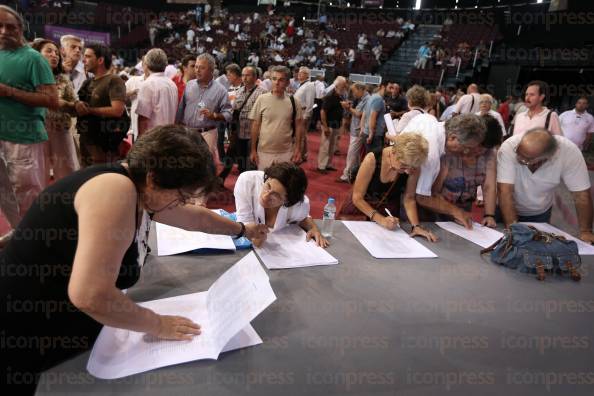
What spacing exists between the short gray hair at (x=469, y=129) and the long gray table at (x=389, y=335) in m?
0.68

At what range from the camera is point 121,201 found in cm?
79

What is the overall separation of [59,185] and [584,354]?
1.39 m

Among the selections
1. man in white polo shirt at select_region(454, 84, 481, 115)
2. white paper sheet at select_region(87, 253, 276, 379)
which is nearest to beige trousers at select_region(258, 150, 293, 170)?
white paper sheet at select_region(87, 253, 276, 379)

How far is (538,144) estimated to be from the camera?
Answer: 6.13ft

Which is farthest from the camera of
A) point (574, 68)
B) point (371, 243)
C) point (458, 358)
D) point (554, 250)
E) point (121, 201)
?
point (574, 68)

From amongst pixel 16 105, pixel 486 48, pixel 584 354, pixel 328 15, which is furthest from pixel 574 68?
pixel 328 15

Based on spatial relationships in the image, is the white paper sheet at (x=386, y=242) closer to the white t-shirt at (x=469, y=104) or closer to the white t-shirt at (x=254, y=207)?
the white t-shirt at (x=254, y=207)

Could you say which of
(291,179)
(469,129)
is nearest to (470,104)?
(469,129)

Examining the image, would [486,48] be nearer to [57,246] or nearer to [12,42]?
[12,42]

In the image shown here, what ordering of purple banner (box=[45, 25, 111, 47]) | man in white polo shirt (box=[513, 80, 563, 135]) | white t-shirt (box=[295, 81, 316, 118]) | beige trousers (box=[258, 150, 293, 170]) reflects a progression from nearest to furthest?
1. man in white polo shirt (box=[513, 80, 563, 135])
2. beige trousers (box=[258, 150, 293, 170])
3. white t-shirt (box=[295, 81, 316, 118])
4. purple banner (box=[45, 25, 111, 47])

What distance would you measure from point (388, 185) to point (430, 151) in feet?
0.96

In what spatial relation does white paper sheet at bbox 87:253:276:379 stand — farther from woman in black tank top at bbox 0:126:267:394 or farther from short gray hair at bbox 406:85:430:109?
short gray hair at bbox 406:85:430:109

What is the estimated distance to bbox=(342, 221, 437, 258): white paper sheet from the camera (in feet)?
5.13

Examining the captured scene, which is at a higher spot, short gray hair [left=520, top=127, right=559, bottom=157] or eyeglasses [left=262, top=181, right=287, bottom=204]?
short gray hair [left=520, top=127, right=559, bottom=157]
